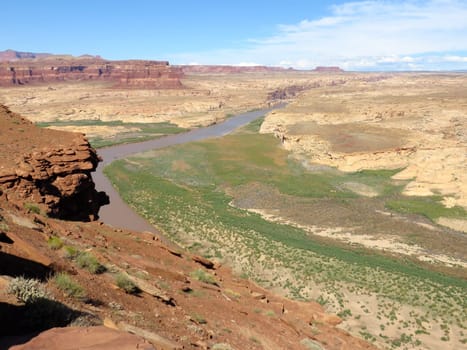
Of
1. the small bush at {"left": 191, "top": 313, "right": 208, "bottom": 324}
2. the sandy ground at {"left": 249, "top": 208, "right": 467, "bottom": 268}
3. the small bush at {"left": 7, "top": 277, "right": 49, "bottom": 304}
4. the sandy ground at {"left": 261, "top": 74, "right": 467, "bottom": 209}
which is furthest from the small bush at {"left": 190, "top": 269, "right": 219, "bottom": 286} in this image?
the sandy ground at {"left": 261, "top": 74, "right": 467, "bottom": 209}

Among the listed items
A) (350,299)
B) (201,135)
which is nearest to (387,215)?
(350,299)

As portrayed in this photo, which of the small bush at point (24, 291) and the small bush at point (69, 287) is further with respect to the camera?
the small bush at point (69, 287)

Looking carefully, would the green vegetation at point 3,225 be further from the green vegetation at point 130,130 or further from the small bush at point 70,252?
the green vegetation at point 130,130

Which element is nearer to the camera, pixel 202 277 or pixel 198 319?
pixel 198 319

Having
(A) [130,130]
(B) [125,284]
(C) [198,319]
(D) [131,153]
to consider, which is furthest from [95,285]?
(A) [130,130]

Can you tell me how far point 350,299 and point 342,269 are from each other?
13.1 feet

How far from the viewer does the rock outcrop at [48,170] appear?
62.7 feet

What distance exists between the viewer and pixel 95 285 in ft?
37.0

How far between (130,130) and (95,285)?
94676 mm

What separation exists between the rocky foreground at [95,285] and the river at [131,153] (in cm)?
1447

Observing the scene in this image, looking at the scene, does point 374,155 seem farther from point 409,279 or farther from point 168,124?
point 168,124

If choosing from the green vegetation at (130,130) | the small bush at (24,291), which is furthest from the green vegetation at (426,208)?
the green vegetation at (130,130)

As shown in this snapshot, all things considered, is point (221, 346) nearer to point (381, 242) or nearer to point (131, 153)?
point (381, 242)

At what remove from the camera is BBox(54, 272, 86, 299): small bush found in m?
9.71
